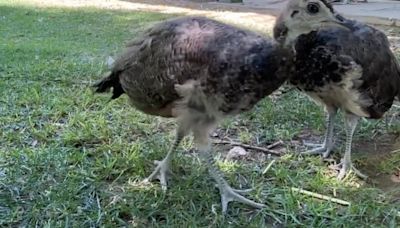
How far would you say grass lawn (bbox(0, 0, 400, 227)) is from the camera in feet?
9.23

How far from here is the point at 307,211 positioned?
2.85 metres

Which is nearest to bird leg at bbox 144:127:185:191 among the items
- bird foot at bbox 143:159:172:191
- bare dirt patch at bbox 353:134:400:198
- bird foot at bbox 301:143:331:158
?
bird foot at bbox 143:159:172:191

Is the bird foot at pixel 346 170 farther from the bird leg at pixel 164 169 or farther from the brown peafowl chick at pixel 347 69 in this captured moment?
the bird leg at pixel 164 169

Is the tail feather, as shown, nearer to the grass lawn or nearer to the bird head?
the grass lawn

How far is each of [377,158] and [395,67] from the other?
525 mm

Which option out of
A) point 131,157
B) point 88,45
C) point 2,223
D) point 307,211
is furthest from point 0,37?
point 307,211

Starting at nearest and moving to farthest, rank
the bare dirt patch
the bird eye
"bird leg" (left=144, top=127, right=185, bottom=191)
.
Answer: the bird eye
"bird leg" (left=144, top=127, right=185, bottom=191)
the bare dirt patch

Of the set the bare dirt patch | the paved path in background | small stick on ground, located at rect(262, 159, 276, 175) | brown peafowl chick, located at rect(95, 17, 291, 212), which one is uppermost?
brown peafowl chick, located at rect(95, 17, 291, 212)

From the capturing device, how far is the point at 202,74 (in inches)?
108

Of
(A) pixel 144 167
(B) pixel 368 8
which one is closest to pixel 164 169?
(A) pixel 144 167

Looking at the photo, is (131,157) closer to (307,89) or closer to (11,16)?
(307,89)

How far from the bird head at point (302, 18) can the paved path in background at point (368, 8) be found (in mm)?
5474

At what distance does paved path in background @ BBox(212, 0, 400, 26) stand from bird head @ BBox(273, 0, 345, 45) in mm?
5474

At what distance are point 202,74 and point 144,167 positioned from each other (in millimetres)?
803
